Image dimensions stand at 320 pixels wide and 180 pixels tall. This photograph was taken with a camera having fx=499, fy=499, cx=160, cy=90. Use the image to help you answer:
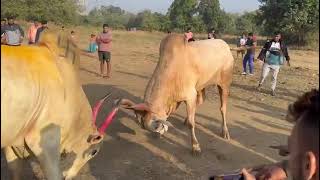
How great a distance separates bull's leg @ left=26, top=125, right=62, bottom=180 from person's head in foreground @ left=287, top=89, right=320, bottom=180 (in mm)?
2737

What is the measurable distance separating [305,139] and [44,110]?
2.72 metres

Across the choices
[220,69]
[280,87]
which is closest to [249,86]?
[280,87]

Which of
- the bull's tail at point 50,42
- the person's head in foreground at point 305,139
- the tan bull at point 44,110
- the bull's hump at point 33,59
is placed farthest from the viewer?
the bull's tail at point 50,42

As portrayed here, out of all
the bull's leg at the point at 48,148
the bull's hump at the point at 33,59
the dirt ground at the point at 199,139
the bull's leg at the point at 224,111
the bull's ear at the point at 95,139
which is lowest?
the dirt ground at the point at 199,139

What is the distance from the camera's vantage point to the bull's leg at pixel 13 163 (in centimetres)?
491

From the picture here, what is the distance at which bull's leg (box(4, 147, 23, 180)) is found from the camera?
4.91 m

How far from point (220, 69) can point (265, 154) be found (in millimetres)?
1835

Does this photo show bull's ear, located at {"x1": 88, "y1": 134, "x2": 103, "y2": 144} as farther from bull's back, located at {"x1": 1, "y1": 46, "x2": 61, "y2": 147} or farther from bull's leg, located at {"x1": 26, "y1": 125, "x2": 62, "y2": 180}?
bull's back, located at {"x1": 1, "y1": 46, "x2": 61, "y2": 147}

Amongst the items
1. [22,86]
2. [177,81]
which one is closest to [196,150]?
[177,81]

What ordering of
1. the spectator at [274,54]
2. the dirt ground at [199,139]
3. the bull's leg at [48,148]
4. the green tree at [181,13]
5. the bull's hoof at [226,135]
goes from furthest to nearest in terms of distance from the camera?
the green tree at [181,13]
the spectator at [274,54]
the bull's hoof at [226,135]
the dirt ground at [199,139]
the bull's leg at [48,148]

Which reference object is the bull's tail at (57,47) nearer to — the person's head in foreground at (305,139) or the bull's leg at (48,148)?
the bull's leg at (48,148)

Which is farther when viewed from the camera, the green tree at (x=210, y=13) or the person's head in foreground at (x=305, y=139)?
the green tree at (x=210, y=13)

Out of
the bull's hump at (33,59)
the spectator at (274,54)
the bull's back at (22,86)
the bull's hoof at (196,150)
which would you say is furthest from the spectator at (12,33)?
the bull's back at (22,86)

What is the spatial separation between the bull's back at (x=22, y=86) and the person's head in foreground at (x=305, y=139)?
198 centimetres
